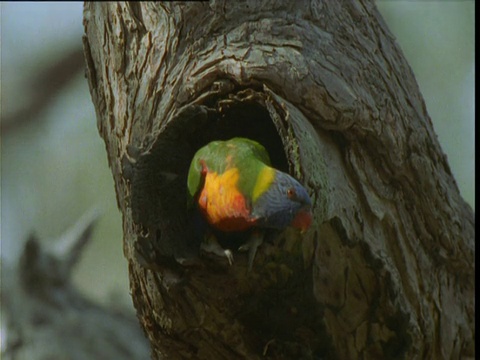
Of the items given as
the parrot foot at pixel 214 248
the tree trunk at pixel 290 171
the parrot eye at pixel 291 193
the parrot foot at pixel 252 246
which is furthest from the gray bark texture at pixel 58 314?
the parrot eye at pixel 291 193

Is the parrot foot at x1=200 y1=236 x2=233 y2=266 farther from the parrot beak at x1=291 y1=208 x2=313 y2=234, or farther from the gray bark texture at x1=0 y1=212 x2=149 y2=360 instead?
the gray bark texture at x1=0 y1=212 x2=149 y2=360

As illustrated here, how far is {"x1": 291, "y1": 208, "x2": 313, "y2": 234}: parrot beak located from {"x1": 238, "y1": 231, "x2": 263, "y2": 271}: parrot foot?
17cm

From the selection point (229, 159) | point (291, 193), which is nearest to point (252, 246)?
point (291, 193)

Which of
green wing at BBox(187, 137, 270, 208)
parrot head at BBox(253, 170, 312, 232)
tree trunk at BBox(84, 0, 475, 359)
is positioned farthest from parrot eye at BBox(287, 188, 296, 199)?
green wing at BBox(187, 137, 270, 208)

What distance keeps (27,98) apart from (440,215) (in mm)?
1952

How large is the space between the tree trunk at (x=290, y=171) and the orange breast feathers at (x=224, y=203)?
124 mm

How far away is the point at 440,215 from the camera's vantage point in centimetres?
305

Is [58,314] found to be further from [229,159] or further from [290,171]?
[290,171]

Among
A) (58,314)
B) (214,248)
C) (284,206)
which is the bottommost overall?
(58,314)

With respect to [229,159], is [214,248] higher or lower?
lower

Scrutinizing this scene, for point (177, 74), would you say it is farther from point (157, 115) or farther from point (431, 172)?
point (431, 172)

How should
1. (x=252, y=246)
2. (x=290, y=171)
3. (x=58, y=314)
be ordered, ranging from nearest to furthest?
(x=252, y=246) < (x=290, y=171) < (x=58, y=314)

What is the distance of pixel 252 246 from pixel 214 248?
0.16 m

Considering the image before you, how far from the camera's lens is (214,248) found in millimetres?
2482
